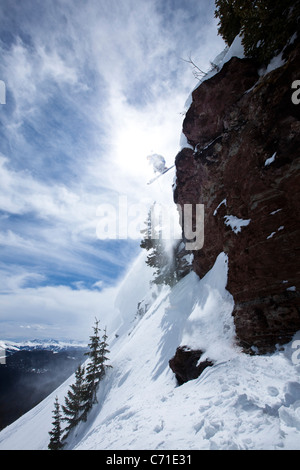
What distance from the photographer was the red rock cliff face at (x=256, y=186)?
304 inches

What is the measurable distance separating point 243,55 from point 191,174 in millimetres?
7088

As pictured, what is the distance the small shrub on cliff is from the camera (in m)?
7.75

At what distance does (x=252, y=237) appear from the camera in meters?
9.08

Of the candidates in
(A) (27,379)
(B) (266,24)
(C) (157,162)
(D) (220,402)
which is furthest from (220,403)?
(A) (27,379)

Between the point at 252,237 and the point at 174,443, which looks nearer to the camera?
the point at 174,443

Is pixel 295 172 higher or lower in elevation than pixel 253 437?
higher

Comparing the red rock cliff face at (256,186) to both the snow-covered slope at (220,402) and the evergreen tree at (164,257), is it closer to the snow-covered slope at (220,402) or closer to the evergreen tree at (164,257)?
the snow-covered slope at (220,402)

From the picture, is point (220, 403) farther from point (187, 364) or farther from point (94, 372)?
point (94, 372)

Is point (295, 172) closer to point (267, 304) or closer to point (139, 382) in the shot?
point (267, 304)

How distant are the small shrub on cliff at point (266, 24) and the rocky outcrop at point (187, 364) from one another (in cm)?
1350

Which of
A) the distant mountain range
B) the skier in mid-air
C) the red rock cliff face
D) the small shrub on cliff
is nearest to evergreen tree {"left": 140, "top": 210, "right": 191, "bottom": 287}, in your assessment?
the skier in mid-air

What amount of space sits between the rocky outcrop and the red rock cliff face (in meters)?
2.13

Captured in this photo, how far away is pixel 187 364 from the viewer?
9.95 m
